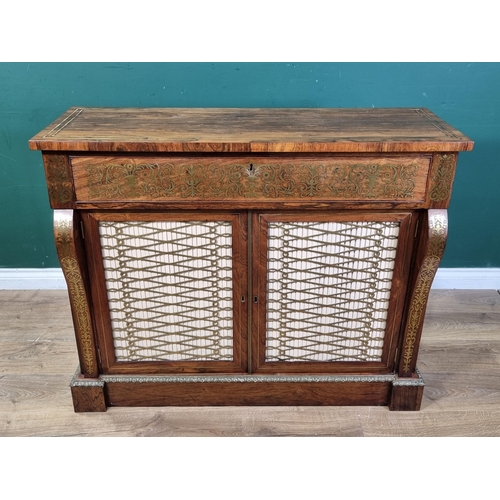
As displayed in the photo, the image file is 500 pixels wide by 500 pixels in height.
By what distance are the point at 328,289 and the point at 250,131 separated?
0.66 meters

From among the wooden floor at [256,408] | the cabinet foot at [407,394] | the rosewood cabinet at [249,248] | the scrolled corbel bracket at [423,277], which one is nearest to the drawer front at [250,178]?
the rosewood cabinet at [249,248]

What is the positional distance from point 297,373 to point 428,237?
761mm

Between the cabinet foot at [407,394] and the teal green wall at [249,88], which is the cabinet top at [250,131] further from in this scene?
the cabinet foot at [407,394]

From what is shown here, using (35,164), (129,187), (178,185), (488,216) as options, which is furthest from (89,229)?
(488,216)

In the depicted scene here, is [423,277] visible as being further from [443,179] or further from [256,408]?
[256,408]

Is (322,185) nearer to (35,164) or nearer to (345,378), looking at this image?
(345,378)

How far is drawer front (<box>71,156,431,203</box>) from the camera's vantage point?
5.94ft

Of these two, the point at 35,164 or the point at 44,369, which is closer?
the point at 44,369

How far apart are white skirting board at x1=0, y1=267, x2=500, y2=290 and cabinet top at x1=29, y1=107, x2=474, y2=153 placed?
3.74 feet

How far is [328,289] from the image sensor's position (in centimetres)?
205

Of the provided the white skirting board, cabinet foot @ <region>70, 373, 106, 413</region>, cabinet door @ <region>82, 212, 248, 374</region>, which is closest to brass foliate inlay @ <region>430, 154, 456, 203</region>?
cabinet door @ <region>82, 212, 248, 374</region>

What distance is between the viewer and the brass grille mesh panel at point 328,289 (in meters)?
1.96

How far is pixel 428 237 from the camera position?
189 centimetres

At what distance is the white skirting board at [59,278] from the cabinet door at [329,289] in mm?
1011
